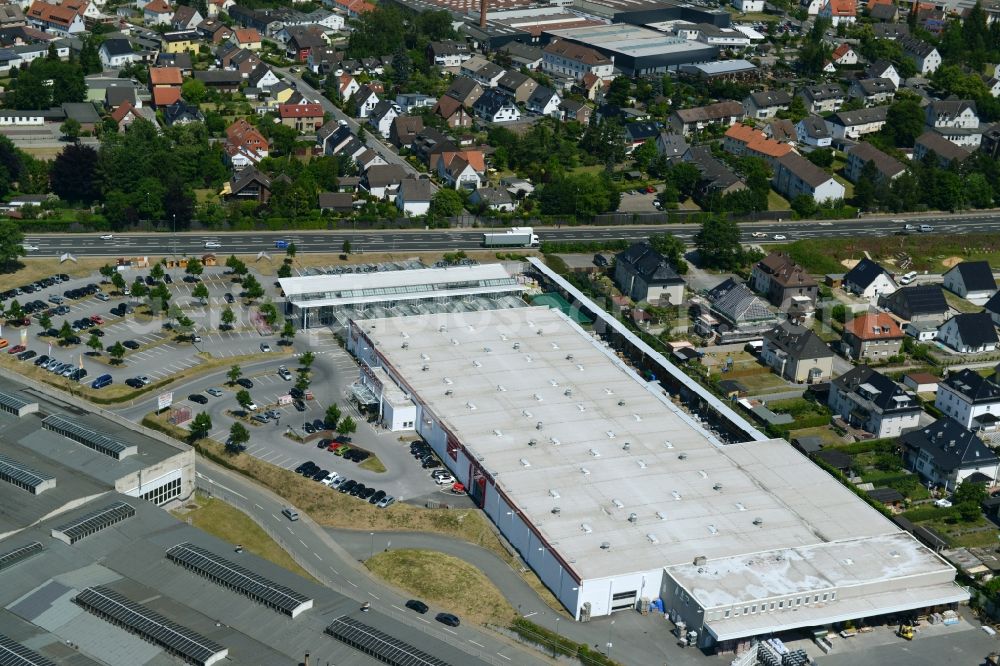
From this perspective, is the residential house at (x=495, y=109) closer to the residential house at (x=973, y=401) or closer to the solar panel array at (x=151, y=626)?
the residential house at (x=973, y=401)

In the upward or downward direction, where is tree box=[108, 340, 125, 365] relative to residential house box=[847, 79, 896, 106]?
downward

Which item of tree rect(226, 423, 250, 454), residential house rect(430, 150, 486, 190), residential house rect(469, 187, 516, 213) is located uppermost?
residential house rect(430, 150, 486, 190)

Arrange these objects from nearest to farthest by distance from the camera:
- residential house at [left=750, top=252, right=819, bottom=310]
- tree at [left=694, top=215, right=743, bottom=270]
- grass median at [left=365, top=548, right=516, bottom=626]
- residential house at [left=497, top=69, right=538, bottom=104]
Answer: grass median at [left=365, top=548, right=516, bottom=626]
residential house at [left=750, top=252, right=819, bottom=310]
tree at [left=694, top=215, right=743, bottom=270]
residential house at [left=497, top=69, right=538, bottom=104]

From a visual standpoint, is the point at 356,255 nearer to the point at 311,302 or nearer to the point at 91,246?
the point at 311,302

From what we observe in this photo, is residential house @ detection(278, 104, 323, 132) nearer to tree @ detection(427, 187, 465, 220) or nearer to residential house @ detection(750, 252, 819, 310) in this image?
tree @ detection(427, 187, 465, 220)

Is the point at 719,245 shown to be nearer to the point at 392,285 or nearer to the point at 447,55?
the point at 392,285

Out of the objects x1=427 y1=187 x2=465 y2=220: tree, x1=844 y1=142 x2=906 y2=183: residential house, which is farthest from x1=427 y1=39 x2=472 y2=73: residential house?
x1=844 y1=142 x2=906 y2=183: residential house

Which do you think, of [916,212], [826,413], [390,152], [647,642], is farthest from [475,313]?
[916,212]
